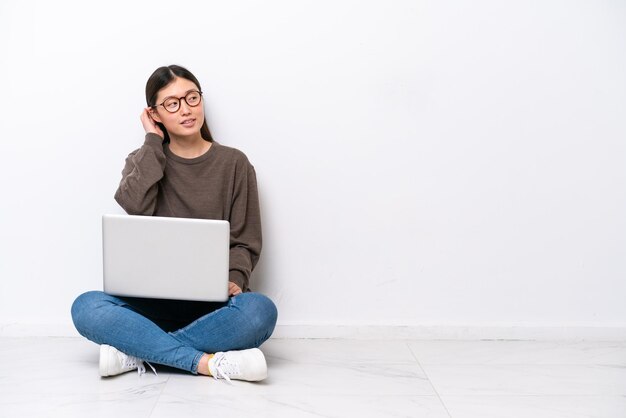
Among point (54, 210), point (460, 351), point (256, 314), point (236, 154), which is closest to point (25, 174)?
point (54, 210)

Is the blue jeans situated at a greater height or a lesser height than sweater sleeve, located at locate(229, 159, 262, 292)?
lesser

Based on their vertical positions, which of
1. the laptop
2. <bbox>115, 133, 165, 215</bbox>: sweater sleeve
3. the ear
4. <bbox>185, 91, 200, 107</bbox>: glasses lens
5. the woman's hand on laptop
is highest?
<bbox>185, 91, 200, 107</bbox>: glasses lens

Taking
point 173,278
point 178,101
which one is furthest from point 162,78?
point 173,278

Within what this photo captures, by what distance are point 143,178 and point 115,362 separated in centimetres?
51

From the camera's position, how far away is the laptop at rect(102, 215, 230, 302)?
6.64ft

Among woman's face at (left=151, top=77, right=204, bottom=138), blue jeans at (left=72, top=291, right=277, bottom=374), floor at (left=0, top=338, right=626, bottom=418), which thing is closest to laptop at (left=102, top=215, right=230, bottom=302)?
blue jeans at (left=72, top=291, right=277, bottom=374)

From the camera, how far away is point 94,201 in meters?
2.47

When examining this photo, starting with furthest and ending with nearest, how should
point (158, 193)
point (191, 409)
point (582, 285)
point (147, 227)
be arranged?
point (582, 285) → point (158, 193) → point (147, 227) → point (191, 409)

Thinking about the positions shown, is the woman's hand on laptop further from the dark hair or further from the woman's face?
the dark hair

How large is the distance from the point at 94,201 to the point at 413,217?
96 cm

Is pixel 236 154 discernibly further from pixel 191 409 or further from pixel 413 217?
pixel 191 409

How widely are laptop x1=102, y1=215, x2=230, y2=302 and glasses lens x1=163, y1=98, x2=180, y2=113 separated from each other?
0.41 metres

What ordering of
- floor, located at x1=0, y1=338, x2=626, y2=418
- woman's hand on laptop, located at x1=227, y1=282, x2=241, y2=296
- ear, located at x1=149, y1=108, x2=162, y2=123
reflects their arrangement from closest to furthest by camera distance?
floor, located at x1=0, y1=338, x2=626, y2=418
woman's hand on laptop, located at x1=227, y1=282, x2=241, y2=296
ear, located at x1=149, y1=108, x2=162, y2=123

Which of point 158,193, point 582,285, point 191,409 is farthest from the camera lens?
point 582,285
